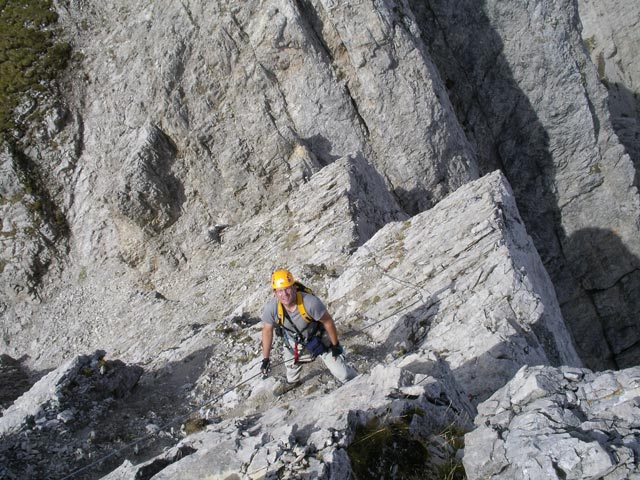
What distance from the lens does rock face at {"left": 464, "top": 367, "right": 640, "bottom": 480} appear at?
6383mm

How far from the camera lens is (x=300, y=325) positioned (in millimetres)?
11008

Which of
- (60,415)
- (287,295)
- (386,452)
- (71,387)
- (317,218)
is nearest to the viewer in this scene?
(386,452)

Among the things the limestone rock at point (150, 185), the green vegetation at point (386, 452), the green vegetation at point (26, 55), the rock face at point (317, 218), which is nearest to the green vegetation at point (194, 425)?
the rock face at point (317, 218)

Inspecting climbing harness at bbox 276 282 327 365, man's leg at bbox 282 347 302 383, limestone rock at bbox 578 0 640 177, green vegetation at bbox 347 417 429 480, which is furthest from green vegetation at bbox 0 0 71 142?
limestone rock at bbox 578 0 640 177

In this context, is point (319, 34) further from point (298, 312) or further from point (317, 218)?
point (298, 312)

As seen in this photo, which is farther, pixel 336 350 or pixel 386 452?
pixel 336 350

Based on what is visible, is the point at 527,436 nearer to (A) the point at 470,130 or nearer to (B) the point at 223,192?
(B) the point at 223,192

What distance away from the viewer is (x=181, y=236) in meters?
27.2

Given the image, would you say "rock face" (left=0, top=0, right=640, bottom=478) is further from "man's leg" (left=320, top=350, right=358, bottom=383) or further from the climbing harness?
the climbing harness

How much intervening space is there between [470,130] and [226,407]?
1174 inches

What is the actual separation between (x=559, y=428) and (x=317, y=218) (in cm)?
1667

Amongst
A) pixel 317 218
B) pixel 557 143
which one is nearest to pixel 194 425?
Answer: pixel 317 218

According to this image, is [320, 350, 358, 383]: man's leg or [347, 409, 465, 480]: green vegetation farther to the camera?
[320, 350, 358, 383]: man's leg

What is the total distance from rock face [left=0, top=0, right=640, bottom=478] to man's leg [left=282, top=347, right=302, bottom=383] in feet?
1.94
